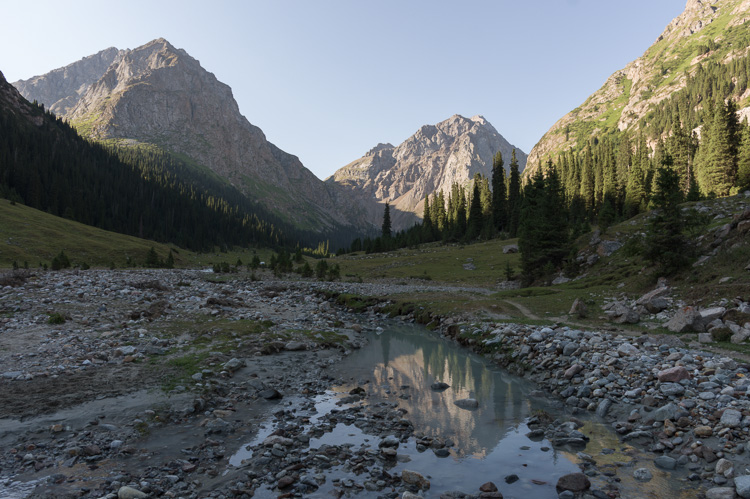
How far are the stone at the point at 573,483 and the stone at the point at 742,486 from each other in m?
2.50

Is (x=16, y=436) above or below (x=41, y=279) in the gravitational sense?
below

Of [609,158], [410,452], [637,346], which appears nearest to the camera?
[410,452]

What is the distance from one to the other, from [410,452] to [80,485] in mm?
7180

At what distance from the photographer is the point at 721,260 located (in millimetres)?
23688

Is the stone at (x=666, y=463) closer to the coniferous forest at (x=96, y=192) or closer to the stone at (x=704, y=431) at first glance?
the stone at (x=704, y=431)

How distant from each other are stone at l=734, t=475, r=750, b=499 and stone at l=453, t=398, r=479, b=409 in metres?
7.06

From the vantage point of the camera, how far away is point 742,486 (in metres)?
6.88

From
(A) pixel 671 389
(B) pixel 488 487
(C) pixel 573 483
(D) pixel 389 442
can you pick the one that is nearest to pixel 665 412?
(A) pixel 671 389

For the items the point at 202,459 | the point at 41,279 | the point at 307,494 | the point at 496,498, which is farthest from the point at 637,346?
the point at 41,279

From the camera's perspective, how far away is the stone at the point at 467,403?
43.2 ft

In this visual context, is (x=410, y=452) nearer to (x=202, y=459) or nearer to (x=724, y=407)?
(x=202, y=459)

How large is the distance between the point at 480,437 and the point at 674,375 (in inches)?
274

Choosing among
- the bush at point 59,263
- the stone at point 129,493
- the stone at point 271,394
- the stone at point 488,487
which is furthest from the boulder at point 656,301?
the bush at point 59,263

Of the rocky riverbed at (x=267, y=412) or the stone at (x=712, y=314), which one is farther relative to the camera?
the stone at (x=712, y=314)
